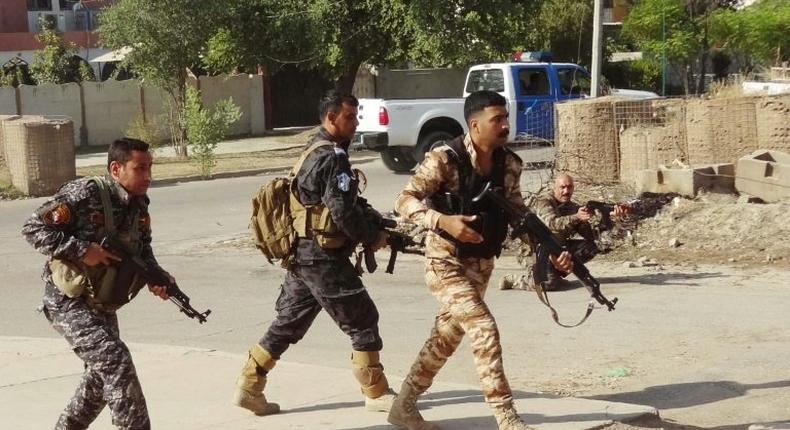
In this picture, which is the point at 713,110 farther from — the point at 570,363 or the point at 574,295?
the point at 570,363

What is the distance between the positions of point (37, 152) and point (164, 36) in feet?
22.3

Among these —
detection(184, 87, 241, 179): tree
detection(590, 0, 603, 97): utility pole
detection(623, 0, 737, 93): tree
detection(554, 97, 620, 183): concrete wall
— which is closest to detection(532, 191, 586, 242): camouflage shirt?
detection(554, 97, 620, 183): concrete wall

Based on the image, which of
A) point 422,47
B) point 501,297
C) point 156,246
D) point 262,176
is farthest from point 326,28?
point 501,297

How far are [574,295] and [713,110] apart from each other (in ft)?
16.6

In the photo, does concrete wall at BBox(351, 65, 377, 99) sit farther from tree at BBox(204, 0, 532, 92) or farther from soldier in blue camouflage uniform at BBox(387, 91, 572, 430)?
soldier in blue camouflage uniform at BBox(387, 91, 572, 430)

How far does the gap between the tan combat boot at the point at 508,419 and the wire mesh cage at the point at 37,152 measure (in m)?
15.2

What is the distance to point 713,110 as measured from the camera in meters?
14.1

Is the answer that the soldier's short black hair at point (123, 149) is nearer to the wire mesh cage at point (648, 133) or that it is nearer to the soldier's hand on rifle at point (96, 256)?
the soldier's hand on rifle at point (96, 256)

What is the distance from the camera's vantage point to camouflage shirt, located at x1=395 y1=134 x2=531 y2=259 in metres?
5.48

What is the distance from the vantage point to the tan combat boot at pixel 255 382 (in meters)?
6.31

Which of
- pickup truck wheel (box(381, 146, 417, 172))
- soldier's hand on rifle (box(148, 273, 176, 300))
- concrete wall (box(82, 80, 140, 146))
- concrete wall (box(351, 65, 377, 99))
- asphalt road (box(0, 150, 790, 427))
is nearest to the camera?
soldier's hand on rifle (box(148, 273, 176, 300))

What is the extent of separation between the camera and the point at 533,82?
71.3 ft

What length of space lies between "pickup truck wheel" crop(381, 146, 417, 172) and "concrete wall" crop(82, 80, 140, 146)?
10.2 metres

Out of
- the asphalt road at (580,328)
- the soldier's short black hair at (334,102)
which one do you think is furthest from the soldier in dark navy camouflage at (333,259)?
the asphalt road at (580,328)
